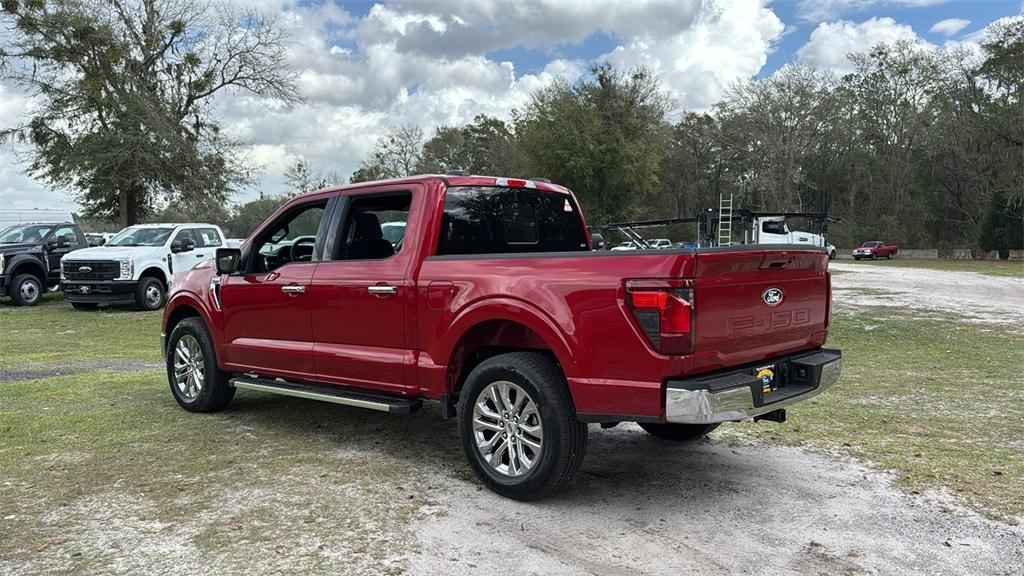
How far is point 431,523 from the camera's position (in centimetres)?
396

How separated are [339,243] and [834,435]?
3888 mm

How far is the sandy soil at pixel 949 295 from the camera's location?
14.7 meters

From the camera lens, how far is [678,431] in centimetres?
546

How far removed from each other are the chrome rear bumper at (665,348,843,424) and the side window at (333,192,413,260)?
87.3 inches

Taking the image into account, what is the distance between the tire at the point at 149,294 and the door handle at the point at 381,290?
13.0 meters

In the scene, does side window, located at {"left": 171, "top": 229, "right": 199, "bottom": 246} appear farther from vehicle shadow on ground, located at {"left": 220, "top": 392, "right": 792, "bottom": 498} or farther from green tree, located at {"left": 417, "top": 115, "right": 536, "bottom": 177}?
green tree, located at {"left": 417, "top": 115, "right": 536, "bottom": 177}

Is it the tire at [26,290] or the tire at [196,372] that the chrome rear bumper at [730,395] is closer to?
the tire at [196,372]

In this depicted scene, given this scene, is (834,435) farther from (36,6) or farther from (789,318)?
(36,6)

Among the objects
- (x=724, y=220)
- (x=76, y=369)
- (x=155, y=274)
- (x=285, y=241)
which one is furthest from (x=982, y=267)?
(x=76, y=369)

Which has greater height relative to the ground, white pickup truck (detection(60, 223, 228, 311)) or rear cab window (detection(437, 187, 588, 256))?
rear cab window (detection(437, 187, 588, 256))

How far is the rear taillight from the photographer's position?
3697mm

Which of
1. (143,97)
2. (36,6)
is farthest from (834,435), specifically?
(36,6)

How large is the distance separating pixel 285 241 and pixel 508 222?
197cm

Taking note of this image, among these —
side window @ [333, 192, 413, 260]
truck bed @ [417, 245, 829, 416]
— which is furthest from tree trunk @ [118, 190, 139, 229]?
truck bed @ [417, 245, 829, 416]
